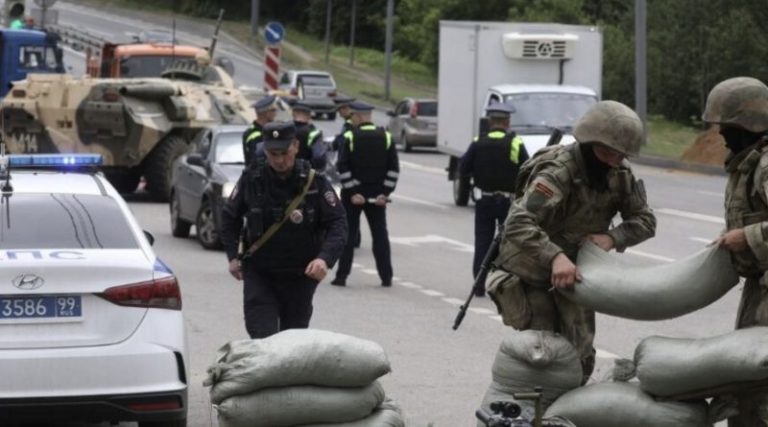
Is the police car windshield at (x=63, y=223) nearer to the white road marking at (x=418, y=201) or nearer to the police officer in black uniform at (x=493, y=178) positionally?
the police officer in black uniform at (x=493, y=178)

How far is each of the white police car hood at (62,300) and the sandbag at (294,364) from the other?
1.14 m

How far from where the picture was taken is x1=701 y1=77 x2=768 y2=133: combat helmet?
7207mm

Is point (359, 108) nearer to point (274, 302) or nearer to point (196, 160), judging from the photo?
point (196, 160)

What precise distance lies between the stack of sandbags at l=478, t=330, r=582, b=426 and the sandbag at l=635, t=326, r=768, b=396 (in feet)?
1.19

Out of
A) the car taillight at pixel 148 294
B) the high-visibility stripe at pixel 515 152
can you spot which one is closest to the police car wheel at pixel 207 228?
the high-visibility stripe at pixel 515 152

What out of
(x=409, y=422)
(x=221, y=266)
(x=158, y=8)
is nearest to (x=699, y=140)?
(x=221, y=266)

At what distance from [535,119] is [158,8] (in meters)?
81.3

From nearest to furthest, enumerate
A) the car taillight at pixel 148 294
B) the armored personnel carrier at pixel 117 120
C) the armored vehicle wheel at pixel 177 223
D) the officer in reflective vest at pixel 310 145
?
the car taillight at pixel 148 294, the officer in reflective vest at pixel 310 145, the armored vehicle wheel at pixel 177 223, the armored personnel carrier at pixel 117 120

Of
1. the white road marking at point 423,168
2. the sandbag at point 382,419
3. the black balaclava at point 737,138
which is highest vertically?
the black balaclava at point 737,138

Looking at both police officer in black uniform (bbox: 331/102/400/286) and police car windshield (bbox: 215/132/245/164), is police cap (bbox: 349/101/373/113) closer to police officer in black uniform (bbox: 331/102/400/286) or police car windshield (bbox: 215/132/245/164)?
police officer in black uniform (bbox: 331/102/400/286)

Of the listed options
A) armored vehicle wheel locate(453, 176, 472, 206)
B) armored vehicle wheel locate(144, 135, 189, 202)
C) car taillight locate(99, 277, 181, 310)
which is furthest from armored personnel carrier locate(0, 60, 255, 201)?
car taillight locate(99, 277, 181, 310)

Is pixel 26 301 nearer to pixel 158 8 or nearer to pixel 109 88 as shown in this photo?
pixel 109 88

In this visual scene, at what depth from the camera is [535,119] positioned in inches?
1054

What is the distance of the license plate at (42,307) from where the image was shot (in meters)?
8.31
